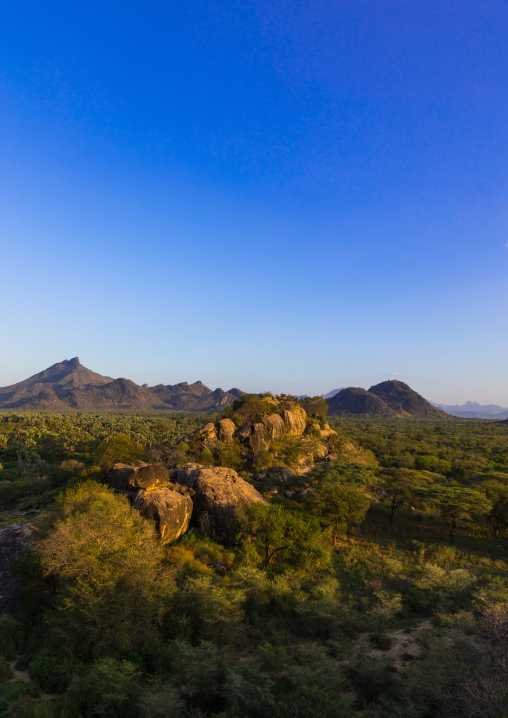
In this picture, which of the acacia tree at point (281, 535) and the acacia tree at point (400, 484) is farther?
the acacia tree at point (400, 484)

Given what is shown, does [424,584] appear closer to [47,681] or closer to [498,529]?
[498,529]

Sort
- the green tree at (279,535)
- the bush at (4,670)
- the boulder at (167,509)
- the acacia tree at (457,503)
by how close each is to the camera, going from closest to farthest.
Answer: the bush at (4,670)
the green tree at (279,535)
the boulder at (167,509)
the acacia tree at (457,503)

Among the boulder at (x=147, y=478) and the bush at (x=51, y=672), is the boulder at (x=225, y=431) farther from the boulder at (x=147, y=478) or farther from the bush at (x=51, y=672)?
the bush at (x=51, y=672)

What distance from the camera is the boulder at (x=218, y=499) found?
3030cm

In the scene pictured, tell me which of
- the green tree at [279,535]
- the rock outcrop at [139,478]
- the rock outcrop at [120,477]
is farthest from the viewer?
the rock outcrop at [120,477]

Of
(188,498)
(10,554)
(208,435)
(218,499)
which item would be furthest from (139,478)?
(208,435)

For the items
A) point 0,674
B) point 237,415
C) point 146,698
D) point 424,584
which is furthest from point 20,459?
point 424,584

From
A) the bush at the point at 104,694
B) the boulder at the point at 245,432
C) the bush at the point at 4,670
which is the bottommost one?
the bush at the point at 4,670

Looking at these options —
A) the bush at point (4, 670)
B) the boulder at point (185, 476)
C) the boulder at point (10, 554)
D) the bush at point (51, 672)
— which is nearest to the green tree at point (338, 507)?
the boulder at point (185, 476)

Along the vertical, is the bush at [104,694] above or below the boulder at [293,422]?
below

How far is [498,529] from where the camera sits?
36.4 metres

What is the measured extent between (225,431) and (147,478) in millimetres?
25547

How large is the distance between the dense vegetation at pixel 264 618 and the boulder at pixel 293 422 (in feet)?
93.5

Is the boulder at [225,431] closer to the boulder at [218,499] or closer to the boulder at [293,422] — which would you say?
the boulder at [293,422]
